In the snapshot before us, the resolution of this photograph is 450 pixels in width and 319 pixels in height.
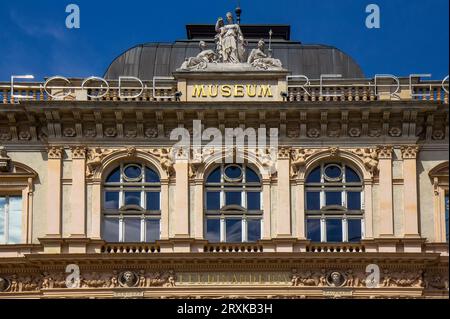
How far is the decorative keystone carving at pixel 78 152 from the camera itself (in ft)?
204

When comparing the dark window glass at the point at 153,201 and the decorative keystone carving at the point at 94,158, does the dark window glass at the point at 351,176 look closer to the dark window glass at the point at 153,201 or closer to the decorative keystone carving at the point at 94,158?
the dark window glass at the point at 153,201

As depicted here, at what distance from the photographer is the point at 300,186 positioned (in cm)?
6178

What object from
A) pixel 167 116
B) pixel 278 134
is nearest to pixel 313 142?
pixel 278 134

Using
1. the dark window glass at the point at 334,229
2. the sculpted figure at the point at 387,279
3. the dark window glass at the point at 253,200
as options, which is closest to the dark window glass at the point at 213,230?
the dark window glass at the point at 253,200

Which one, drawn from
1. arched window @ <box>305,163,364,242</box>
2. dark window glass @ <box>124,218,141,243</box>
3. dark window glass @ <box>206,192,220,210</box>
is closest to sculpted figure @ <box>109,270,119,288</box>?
dark window glass @ <box>124,218,141,243</box>

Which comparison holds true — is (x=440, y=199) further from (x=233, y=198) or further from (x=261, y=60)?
(x=261, y=60)

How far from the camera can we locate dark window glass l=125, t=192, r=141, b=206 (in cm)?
6188

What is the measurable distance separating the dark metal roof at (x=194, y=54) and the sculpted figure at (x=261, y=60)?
8.44 ft

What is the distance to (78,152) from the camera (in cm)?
6209

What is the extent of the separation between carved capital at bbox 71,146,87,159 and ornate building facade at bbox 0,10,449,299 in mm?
70

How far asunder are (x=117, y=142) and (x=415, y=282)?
1147cm

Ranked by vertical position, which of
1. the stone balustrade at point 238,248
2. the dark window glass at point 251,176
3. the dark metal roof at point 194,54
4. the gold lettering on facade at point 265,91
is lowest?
the stone balustrade at point 238,248

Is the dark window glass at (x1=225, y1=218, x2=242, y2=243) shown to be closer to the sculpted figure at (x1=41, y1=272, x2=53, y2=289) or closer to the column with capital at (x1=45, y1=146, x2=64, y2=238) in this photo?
the column with capital at (x1=45, y1=146, x2=64, y2=238)
